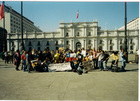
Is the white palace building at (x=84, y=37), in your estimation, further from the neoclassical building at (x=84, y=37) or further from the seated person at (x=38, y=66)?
the seated person at (x=38, y=66)

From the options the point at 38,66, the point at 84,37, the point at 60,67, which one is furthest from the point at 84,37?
the point at 38,66

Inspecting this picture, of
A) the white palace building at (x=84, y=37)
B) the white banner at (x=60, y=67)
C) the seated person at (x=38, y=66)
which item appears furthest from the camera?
the white palace building at (x=84, y=37)

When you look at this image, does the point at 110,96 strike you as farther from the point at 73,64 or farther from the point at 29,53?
the point at 29,53

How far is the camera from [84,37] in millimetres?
48656

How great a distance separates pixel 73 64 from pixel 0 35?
47949 millimetres

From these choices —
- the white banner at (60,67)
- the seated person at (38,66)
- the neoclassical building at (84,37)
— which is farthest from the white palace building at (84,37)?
the seated person at (38,66)

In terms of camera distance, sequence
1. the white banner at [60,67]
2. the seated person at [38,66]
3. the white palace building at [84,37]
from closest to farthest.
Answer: the seated person at [38,66]
the white banner at [60,67]
the white palace building at [84,37]

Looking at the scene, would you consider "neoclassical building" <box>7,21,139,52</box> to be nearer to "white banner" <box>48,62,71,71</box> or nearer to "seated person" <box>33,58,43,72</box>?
"white banner" <box>48,62,71,71</box>

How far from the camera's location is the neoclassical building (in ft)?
155

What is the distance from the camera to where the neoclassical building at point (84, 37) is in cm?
4734

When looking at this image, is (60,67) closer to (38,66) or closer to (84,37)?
(38,66)

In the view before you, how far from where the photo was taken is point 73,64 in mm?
7914

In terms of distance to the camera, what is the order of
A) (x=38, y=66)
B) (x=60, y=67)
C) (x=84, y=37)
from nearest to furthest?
(x=38, y=66) < (x=60, y=67) < (x=84, y=37)

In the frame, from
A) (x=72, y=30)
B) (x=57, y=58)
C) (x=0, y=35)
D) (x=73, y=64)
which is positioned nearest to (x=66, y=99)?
(x=73, y=64)
